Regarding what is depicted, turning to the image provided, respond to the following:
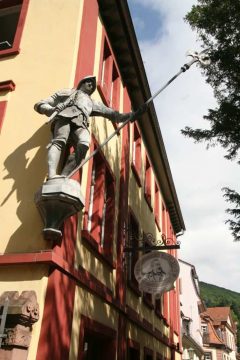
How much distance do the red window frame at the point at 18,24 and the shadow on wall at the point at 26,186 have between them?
2.19m

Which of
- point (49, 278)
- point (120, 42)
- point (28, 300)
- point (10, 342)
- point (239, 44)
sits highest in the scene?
point (120, 42)

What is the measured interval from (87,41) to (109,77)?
2.11 meters

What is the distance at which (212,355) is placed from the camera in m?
51.7

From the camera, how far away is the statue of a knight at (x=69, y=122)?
5938mm

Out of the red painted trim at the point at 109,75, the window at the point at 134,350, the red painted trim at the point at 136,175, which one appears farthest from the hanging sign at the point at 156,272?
the red painted trim at the point at 109,75

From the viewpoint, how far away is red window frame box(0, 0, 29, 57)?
26.5 feet

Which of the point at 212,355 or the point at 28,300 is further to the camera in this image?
the point at 212,355

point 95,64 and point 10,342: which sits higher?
point 95,64

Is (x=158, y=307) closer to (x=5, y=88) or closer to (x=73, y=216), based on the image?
(x=73, y=216)

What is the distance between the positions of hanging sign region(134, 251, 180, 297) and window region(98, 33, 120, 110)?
12.4 ft

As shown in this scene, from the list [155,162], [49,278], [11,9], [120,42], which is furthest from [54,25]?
[155,162]

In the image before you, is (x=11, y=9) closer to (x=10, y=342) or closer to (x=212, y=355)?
(x=10, y=342)

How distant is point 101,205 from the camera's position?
8367 millimetres

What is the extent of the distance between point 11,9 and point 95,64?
2409 millimetres
